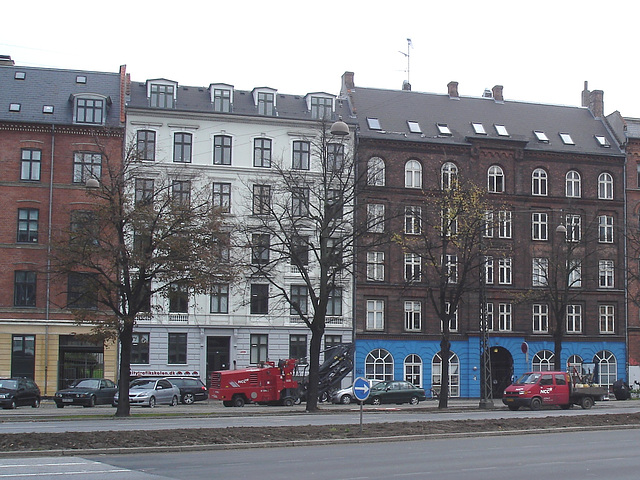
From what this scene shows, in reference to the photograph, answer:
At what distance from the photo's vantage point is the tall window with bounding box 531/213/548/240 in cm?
6028

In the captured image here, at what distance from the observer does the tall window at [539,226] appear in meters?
60.3

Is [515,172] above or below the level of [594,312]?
above

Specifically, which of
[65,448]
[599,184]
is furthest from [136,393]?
[599,184]

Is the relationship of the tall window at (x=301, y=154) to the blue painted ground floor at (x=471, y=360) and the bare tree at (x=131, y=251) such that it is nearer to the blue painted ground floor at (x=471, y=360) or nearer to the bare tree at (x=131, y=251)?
the blue painted ground floor at (x=471, y=360)

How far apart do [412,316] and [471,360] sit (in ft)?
15.5

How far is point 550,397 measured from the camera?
41.6m

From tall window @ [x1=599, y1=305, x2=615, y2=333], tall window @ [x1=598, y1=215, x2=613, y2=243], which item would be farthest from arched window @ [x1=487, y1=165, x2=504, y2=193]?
tall window @ [x1=599, y1=305, x2=615, y2=333]

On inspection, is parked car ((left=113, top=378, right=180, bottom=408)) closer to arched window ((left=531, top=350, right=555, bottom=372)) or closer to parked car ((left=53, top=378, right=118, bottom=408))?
parked car ((left=53, top=378, right=118, bottom=408))

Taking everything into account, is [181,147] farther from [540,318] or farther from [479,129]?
[540,318]

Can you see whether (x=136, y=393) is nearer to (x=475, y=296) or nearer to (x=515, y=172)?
(x=475, y=296)

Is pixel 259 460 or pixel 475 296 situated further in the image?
pixel 475 296

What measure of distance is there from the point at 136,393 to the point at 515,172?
30157mm

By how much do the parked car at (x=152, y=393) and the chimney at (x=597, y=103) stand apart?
3826 centimetres

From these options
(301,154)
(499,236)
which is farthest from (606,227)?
(301,154)
